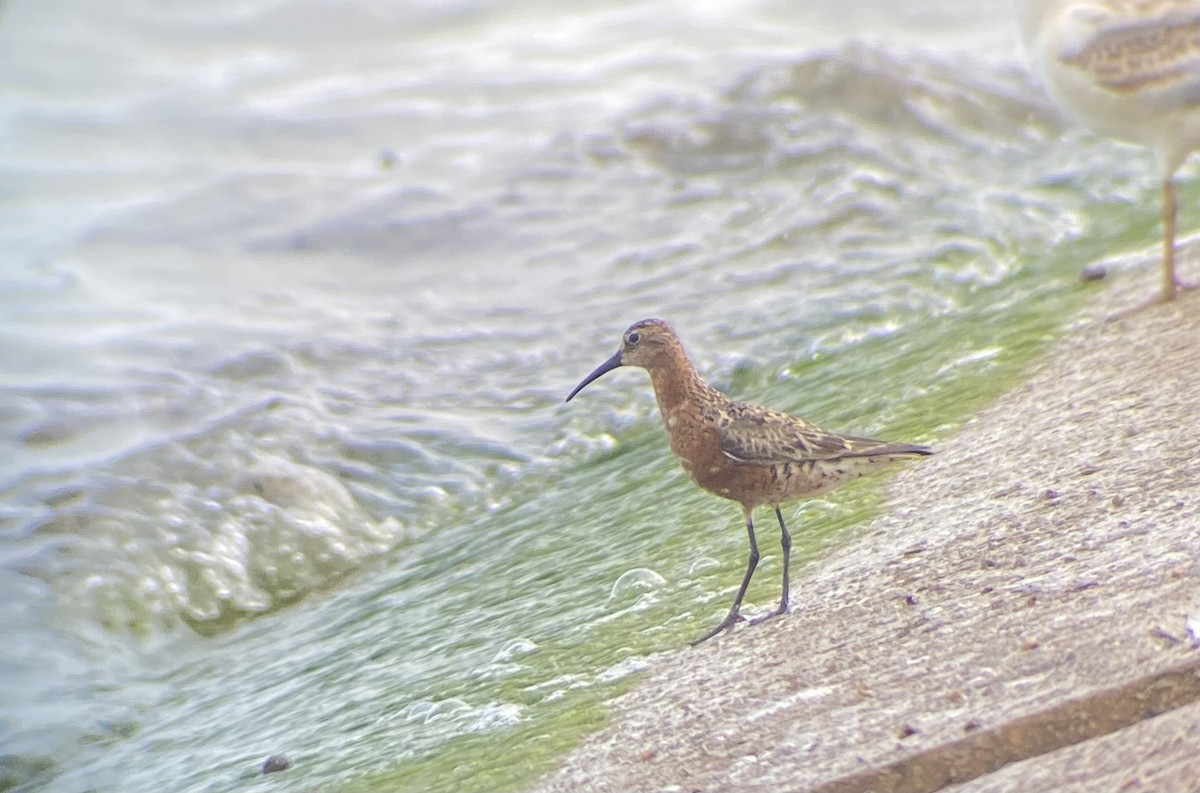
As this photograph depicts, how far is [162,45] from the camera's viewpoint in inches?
683

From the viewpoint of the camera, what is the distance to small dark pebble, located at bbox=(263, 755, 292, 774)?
4.64 meters

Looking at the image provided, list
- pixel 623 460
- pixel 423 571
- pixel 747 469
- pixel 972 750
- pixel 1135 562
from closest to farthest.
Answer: pixel 972 750 → pixel 1135 562 → pixel 747 469 → pixel 423 571 → pixel 623 460

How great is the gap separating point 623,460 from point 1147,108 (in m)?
2.67

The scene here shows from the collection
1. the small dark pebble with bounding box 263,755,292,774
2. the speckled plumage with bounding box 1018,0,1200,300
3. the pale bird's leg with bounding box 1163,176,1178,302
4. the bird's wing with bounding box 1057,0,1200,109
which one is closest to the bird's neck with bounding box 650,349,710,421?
the small dark pebble with bounding box 263,755,292,774

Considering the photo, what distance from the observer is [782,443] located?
4.50m

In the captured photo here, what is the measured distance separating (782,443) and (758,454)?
8 centimetres

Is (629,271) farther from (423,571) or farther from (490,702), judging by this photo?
(490,702)

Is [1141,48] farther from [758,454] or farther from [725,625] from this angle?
[725,625]

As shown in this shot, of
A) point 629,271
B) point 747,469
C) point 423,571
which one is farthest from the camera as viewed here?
point 629,271

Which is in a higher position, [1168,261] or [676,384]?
[676,384]

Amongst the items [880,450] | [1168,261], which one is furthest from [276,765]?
[1168,261]

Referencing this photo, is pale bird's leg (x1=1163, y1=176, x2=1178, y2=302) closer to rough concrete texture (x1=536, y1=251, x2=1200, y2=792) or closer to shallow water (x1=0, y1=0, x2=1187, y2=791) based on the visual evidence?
shallow water (x1=0, y1=0, x2=1187, y2=791)

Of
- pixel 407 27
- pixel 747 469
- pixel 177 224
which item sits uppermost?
pixel 407 27

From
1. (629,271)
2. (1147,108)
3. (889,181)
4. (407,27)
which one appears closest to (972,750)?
(1147,108)
